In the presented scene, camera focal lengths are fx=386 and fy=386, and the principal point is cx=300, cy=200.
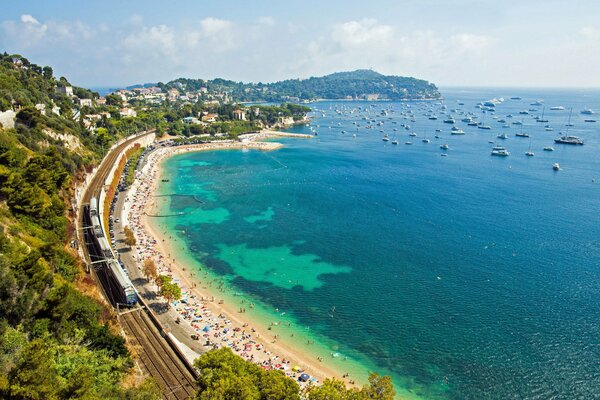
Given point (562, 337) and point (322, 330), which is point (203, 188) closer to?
point (322, 330)

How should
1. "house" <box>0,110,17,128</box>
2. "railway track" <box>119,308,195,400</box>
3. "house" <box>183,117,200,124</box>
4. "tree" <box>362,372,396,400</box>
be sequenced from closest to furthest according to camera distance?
"tree" <box>362,372,396,400</box> < "railway track" <box>119,308,195,400</box> < "house" <box>0,110,17,128</box> < "house" <box>183,117,200,124</box>

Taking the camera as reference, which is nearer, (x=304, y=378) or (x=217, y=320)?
(x=304, y=378)

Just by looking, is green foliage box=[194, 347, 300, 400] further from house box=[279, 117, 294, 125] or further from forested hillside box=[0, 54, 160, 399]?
house box=[279, 117, 294, 125]

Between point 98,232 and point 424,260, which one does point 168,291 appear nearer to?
point 98,232

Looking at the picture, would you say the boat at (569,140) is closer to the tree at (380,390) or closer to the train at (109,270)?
the tree at (380,390)

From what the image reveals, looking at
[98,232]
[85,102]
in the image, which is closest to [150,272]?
[98,232]

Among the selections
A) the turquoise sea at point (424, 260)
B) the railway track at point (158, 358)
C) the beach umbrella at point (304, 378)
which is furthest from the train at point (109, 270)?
the beach umbrella at point (304, 378)

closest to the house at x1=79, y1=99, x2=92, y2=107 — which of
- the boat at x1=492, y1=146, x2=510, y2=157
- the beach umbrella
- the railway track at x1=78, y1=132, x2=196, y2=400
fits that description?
the railway track at x1=78, y1=132, x2=196, y2=400

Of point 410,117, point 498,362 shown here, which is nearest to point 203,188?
point 498,362
